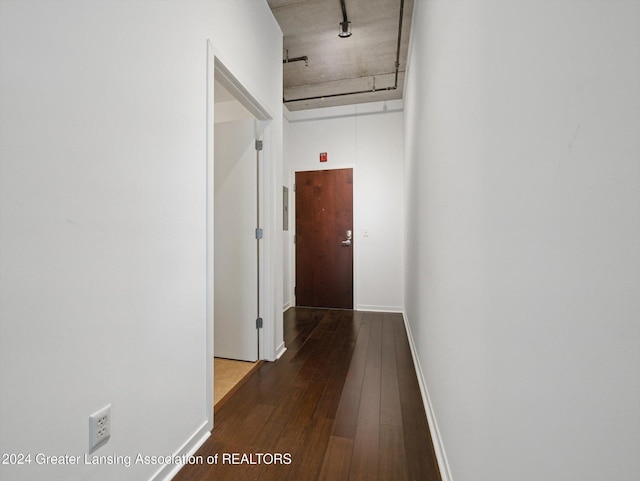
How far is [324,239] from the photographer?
434 centimetres

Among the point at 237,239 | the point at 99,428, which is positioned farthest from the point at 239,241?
the point at 99,428

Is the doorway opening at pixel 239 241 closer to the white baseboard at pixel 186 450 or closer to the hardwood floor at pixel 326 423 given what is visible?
the hardwood floor at pixel 326 423

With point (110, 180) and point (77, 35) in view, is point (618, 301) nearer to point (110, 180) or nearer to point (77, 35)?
point (110, 180)

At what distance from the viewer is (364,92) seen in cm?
388

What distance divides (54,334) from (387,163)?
3.99 metres

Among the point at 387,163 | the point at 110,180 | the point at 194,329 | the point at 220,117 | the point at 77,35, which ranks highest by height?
the point at 220,117

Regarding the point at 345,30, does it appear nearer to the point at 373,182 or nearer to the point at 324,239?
the point at 373,182

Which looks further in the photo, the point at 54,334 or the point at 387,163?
the point at 387,163

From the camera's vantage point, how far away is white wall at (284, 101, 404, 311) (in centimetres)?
411

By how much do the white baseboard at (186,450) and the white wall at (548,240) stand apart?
3.93 feet

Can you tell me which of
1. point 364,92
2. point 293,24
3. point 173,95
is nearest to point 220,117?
point 293,24

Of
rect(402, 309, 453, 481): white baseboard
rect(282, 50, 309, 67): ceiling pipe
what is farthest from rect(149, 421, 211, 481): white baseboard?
rect(282, 50, 309, 67): ceiling pipe

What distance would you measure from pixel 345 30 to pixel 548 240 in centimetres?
285

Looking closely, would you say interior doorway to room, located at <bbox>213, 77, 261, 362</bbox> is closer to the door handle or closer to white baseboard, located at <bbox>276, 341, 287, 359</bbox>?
white baseboard, located at <bbox>276, 341, 287, 359</bbox>
